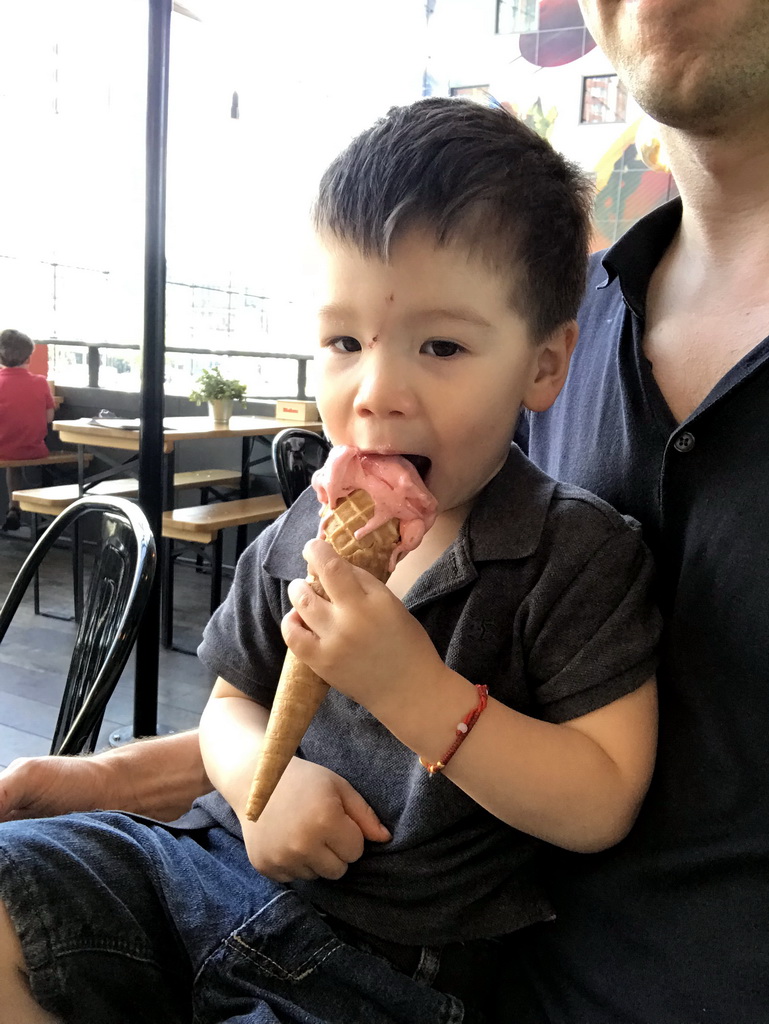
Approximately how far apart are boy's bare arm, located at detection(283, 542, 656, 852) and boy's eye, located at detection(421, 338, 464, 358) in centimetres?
24

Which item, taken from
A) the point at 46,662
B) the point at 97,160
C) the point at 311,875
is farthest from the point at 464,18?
the point at 311,875

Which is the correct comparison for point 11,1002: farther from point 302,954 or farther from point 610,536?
point 610,536

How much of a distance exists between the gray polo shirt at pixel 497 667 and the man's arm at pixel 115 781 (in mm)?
387

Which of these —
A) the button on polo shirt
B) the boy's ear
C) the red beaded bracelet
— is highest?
the boy's ear

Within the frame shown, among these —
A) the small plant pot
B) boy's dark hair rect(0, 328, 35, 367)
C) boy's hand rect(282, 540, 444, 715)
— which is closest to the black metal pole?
boy's hand rect(282, 540, 444, 715)

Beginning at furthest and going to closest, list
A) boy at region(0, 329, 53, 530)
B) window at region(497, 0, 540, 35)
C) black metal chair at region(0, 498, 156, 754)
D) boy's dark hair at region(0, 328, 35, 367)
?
1. boy's dark hair at region(0, 328, 35, 367)
2. boy at region(0, 329, 53, 530)
3. window at region(497, 0, 540, 35)
4. black metal chair at region(0, 498, 156, 754)

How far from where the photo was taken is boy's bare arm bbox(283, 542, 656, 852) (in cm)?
77

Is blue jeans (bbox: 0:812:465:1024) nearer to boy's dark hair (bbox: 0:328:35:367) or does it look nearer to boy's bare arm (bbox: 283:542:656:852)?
boy's bare arm (bbox: 283:542:656:852)

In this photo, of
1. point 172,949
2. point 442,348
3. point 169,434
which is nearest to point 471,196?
point 442,348

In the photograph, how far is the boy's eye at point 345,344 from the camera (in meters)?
0.87

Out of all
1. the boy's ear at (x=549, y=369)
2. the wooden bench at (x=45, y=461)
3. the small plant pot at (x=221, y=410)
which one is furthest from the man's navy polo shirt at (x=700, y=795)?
the wooden bench at (x=45, y=461)

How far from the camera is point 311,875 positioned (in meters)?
0.90

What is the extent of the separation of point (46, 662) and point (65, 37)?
18.6 ft

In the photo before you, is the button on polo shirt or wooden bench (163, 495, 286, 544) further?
wooden bench (163, 495, 286, 544)
